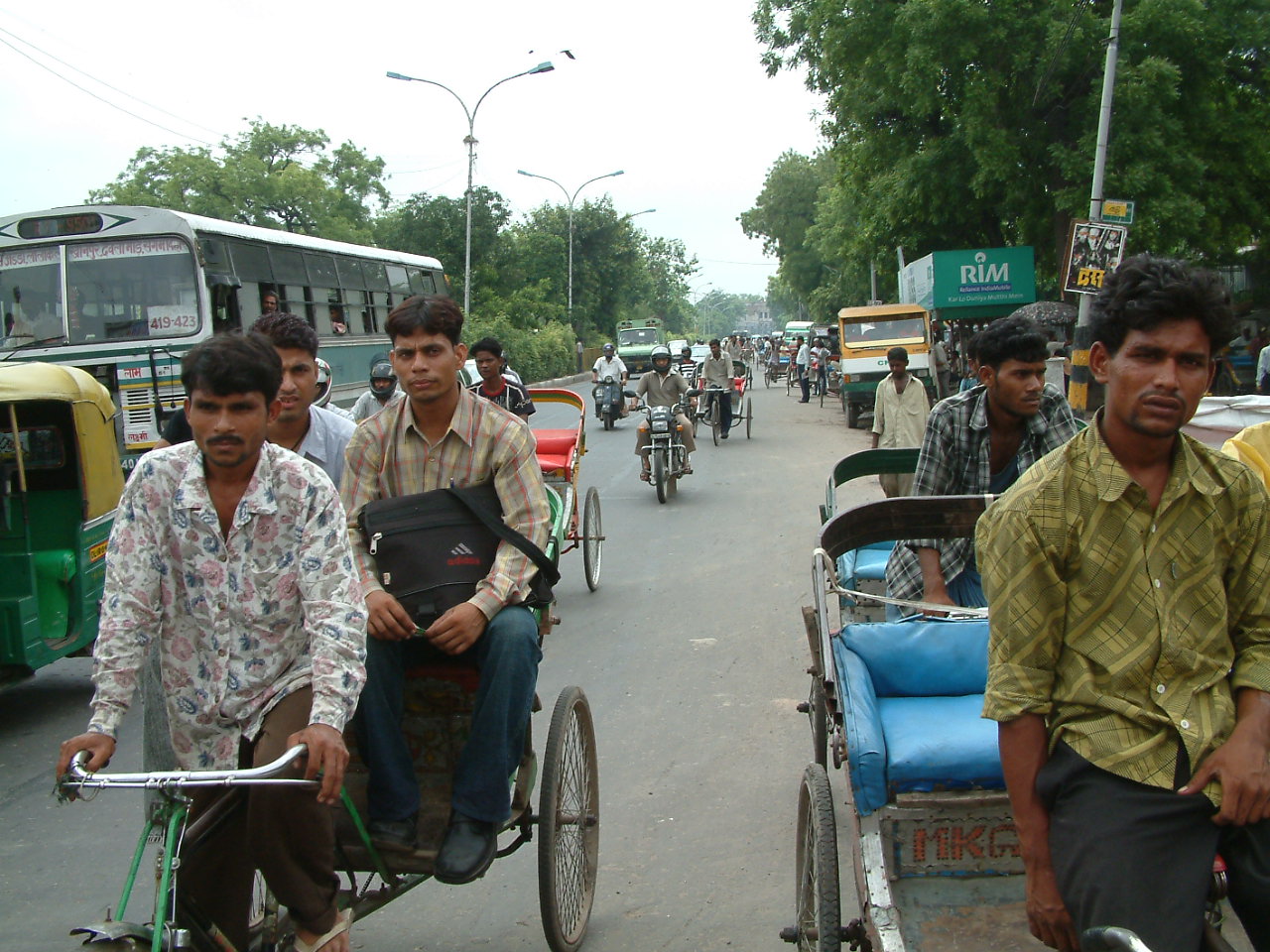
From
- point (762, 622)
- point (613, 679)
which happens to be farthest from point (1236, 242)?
point (613, 679)

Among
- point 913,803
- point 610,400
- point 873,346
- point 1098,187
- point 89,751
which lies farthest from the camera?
point 610,400

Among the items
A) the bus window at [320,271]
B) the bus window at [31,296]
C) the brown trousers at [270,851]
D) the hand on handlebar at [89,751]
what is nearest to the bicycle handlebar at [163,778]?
the hand on handlebar at [89,751]

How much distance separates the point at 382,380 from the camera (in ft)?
29.4

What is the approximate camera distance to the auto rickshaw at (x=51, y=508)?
18.7ft

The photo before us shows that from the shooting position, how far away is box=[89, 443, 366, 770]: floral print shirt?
2.50 meters

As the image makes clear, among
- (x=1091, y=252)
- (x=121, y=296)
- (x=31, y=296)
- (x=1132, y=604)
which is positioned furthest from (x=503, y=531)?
(x=1091, y=252)

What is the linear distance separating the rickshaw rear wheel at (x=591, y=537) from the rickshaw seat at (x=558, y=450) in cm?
28

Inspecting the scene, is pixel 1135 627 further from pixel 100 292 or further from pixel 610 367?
pixel 610 367

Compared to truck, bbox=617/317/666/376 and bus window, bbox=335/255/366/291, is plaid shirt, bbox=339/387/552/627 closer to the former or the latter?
bus window, bbox=335/255/366/291

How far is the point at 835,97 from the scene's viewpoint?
87.6 ft

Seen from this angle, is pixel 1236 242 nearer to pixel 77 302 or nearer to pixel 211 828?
pixel 77 302

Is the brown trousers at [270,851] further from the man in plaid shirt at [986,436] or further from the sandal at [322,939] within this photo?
the man in plaid shirt at [986,436]

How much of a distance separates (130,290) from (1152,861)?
13.4 m

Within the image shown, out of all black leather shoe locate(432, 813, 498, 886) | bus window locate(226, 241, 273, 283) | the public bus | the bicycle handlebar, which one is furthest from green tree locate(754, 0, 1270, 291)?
the bicycle handlebar
